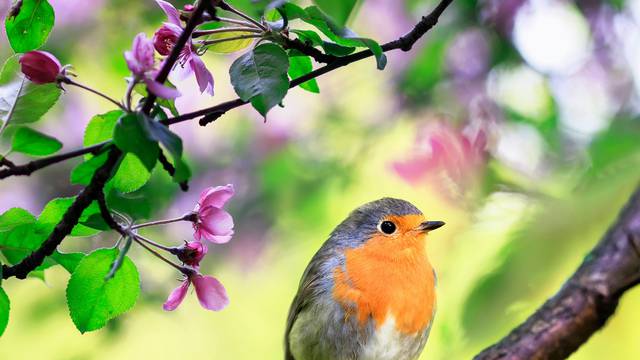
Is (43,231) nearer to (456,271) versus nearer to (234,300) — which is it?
(456,271)

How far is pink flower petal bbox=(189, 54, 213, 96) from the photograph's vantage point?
1.28m

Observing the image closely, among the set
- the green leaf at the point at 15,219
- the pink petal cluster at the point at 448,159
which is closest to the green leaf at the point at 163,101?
the green leaf at the point at 15,219

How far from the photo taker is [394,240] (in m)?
2.68

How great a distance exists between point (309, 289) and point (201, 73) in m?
1.38

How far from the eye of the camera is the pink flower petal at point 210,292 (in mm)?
1337

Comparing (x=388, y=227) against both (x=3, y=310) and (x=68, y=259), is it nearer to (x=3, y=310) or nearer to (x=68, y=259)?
(x=68, y=259)

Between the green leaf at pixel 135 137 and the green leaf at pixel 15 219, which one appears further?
the green leaf at pixel 15 219

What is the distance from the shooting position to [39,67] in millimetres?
1132

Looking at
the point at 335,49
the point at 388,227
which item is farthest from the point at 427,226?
the point at 335,49

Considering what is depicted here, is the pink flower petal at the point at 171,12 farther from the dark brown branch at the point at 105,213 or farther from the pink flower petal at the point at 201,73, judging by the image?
the dark brown branch at the point at 105,213

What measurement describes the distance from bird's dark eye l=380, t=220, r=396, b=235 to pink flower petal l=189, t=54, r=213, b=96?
4.72 ft

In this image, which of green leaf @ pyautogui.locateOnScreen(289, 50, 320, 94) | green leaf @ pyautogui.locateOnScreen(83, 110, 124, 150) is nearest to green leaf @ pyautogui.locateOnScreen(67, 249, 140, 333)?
green leaf @ pyautogui.locateOnScreen(83, 110, 124, 150)

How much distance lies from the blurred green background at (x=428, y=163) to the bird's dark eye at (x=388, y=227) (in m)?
0.24

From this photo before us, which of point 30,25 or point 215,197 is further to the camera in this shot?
point 215,197
